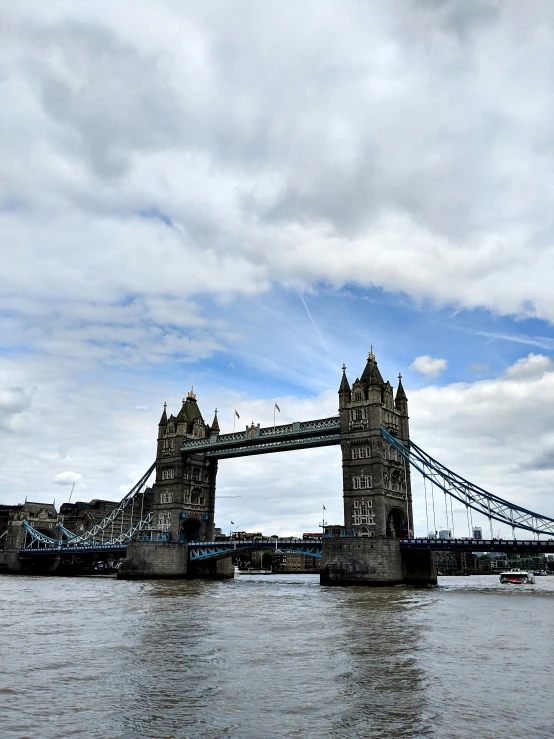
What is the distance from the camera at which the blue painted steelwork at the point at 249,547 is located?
267 ft

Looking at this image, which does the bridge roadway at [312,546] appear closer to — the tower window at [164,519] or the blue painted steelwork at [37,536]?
the tower window at [164,519]

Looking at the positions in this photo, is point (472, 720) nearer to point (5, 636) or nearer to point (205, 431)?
point (5, 636)

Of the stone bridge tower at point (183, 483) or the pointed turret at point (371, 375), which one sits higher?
the pointed turret at point (371, 375)

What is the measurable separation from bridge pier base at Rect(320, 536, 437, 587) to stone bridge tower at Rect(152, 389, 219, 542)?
3536 cm

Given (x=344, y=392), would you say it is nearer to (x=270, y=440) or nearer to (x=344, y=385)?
(x=344, y=385)

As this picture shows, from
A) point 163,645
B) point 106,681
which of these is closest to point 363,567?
point 163,645

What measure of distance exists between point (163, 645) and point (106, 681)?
7.37 metres

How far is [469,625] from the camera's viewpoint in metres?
34.2

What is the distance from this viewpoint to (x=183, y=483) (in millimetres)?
103188

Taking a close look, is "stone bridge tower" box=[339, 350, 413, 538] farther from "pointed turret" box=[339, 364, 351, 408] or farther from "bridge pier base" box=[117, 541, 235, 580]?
"bridge pier base" box=[117, 541, 235, 580]

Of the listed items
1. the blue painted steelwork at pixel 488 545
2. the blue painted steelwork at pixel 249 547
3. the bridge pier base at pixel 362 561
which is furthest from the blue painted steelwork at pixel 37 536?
the blue painted steelwork at pixel 488 545

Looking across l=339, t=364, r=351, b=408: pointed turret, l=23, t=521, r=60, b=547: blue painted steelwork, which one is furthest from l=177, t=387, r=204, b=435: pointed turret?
l=23, t=521, r=60, b=547: blue painted steelwork

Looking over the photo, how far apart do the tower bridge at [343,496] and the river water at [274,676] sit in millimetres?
35358

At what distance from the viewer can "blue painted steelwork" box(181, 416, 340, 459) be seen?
89188mm
